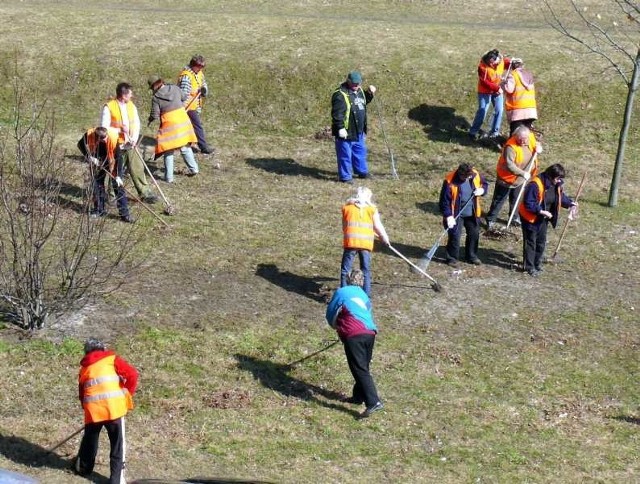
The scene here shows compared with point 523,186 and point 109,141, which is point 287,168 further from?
point 523,186

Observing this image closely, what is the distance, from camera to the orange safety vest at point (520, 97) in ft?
65.2

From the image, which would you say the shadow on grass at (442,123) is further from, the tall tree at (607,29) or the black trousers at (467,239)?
the black trousers at (467,239)

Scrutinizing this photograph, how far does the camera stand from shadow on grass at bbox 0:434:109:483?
432 inches

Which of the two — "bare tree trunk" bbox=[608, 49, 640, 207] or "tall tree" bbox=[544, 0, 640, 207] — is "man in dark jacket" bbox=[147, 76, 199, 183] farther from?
"tall tree" bbox=[544, 0, 640, 207]

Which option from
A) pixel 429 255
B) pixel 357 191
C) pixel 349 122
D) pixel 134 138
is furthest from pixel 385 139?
pixel 429 255

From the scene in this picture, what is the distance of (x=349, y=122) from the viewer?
18.4 m

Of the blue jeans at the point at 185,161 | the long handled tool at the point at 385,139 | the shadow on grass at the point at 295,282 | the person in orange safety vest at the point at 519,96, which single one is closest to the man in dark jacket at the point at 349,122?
the long handled tool at the point at 385,139

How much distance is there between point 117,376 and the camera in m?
10.4

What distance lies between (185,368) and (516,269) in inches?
233

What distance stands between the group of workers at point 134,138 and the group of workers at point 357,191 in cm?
2

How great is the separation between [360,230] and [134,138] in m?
5.11

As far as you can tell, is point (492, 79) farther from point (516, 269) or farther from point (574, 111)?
point (516, 269)

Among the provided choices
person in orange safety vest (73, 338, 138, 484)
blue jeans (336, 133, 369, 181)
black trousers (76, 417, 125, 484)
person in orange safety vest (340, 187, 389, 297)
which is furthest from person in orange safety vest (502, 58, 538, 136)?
black trousers (76, 417, 125, 484)

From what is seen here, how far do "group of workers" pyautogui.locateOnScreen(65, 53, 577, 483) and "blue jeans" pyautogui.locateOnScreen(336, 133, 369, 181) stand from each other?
0.02 meters
